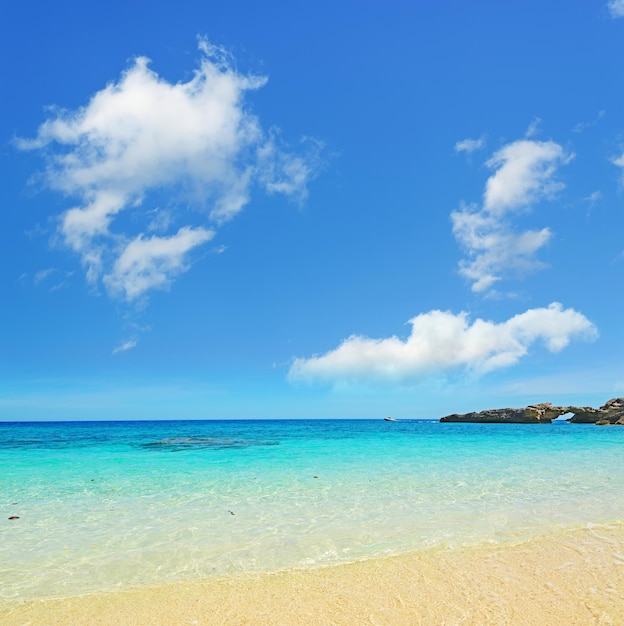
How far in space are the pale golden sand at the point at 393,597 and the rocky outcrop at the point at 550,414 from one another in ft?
286

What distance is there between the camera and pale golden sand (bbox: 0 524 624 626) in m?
4.68

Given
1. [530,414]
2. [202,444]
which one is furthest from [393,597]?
[530,414]

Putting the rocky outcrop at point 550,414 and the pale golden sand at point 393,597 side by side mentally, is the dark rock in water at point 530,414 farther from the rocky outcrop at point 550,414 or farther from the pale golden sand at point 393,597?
the pale golden sand at point 393,597

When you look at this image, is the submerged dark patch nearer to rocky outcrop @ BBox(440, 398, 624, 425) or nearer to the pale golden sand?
the pale golden sand

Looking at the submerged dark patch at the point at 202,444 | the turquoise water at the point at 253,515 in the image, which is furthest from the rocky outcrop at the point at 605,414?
the turquoise water at the point at 253,515

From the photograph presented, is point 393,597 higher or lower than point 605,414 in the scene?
higher

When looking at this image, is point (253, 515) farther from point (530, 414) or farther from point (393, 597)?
point (530, 414)

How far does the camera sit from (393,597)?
5.14m

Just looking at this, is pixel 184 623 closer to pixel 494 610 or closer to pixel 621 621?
pixel 494 610

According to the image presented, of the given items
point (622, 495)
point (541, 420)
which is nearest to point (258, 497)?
point (622, 495)

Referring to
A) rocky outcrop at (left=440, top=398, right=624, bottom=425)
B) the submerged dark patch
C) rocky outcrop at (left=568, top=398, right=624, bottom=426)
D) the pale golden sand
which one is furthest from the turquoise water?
rocky outcrop at (left=440, top=398, right=624, bottom=425)

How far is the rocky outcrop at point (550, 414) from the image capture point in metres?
79.8

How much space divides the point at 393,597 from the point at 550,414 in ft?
325

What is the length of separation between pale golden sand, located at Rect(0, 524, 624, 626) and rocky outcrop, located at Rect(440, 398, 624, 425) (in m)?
87.3
